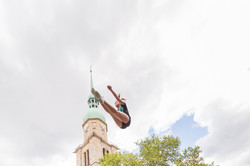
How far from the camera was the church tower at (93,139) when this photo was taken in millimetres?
36625

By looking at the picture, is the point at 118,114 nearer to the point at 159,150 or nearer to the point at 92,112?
the point at 159,150

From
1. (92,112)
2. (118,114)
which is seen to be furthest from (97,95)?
(92,112)

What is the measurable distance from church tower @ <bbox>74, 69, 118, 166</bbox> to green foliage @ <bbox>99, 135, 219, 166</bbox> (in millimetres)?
17208

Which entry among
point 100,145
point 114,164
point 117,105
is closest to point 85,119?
point 100,145

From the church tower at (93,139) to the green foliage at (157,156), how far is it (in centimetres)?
1721

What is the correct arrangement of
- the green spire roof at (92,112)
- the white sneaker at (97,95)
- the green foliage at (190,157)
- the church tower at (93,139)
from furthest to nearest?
the green spire roof at (92,112) → the church tower at (93,139) → the green foliage at (190,157) → the white sneaker at (97,95)

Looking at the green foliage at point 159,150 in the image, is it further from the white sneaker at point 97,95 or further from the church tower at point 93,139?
the church tower at point 93,139

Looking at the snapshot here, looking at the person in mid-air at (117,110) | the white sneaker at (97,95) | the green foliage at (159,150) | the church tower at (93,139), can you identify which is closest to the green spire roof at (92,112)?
the church tower at (93,139)

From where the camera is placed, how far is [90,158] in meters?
36.2

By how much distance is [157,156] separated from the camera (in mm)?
19016

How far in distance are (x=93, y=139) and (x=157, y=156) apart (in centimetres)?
2123

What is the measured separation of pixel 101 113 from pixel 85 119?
148 inches

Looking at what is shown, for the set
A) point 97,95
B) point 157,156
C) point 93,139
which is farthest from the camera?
point 93,139

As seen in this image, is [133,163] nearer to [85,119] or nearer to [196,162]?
[196,162]
